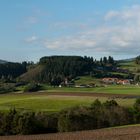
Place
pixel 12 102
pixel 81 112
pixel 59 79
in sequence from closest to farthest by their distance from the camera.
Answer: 1. pixel 81 112
2. pixel 12 102
3. pixel 59 79

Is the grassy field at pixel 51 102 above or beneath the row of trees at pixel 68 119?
above

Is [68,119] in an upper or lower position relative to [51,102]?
lower

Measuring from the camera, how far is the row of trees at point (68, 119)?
54.8 metres

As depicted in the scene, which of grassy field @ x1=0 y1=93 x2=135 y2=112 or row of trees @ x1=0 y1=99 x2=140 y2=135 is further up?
grassy field @ x1=0 y1=93 x2=135 y2=112

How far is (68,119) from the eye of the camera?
5659 centimetres

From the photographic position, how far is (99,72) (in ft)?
624

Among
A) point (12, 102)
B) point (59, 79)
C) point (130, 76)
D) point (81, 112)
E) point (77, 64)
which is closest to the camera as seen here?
point (81, 112)

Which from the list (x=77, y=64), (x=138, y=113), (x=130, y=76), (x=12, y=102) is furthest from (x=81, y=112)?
(x=77, y=64)

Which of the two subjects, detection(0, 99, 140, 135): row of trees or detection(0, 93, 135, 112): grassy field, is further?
detection(0, 93, 135, 112): grassy field

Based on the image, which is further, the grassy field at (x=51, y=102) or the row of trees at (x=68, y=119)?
the grassy field at (x=51, y=102)

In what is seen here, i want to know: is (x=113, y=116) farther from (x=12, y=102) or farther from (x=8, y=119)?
(x=12, y=102)

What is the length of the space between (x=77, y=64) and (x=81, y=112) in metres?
138

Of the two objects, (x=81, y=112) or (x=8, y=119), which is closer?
(x=8, y=119)

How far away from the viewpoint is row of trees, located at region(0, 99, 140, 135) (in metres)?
54.8
